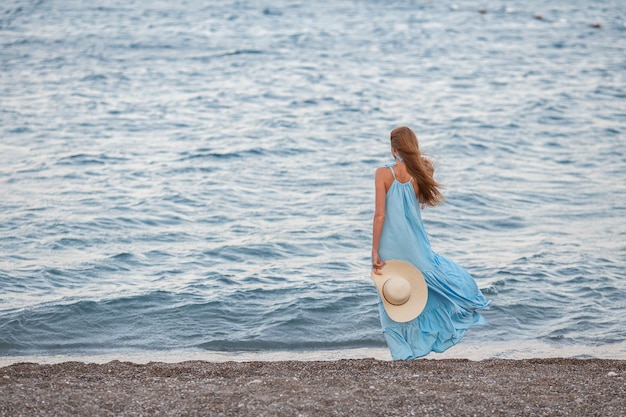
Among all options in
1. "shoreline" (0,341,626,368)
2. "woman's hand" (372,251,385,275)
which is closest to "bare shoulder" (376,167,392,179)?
"woman's hand" (372,251,385,275)

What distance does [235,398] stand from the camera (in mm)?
5375

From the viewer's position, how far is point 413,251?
20.4 ft

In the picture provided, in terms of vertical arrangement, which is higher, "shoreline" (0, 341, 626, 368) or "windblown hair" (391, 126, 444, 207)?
"windblown hair" (391, 126, 444, 207)

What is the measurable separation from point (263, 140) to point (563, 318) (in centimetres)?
908

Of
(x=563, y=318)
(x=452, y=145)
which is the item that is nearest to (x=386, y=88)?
(x=452, y=145)

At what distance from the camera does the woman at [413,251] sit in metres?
6.14

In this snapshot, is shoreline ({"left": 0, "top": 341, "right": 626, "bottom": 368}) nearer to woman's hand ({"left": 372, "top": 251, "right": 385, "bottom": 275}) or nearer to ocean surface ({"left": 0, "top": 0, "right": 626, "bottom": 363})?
ocean surface ({"left": 0, "top": 0, "right": 626, "bottom": 363})

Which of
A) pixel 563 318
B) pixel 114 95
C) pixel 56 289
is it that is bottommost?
pixel 563 318

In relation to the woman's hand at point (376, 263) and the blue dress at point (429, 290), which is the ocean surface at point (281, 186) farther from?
the woman's hand at point (376, 263)

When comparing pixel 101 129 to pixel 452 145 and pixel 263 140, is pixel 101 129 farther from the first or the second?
pixel 452 145

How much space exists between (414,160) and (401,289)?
0.96 m

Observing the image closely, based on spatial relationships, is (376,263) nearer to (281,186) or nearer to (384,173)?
(384,173)

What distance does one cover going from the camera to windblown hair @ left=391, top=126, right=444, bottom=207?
240 inches

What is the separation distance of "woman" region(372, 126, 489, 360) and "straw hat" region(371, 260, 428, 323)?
8 cm
